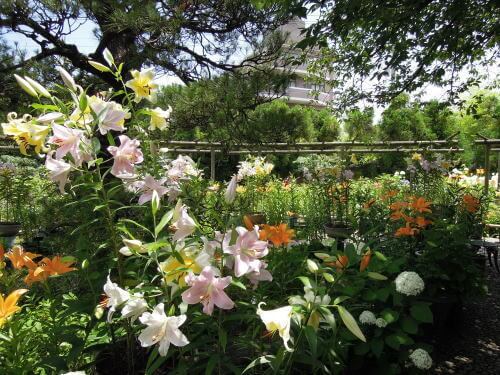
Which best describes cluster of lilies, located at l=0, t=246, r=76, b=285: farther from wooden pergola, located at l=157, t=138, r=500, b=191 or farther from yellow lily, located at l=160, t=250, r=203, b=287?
wooden pergola, located at l=157, t=138, r=500, b=191

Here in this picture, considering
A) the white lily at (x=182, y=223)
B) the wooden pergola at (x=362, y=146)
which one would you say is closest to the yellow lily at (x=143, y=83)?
the white lily at (x=182, y=223)

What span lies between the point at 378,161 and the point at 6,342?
1181 centimetres

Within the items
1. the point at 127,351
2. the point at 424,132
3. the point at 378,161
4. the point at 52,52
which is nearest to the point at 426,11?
the point at 52,52

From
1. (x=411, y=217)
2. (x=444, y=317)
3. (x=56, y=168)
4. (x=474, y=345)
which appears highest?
(x=56, y=168)

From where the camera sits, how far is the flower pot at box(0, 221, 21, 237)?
12.8 ft

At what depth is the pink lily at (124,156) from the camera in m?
1.09

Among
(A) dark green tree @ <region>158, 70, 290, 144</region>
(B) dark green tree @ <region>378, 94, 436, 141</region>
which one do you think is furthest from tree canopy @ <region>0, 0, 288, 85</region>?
(B) dark green tree @ <region>378, 94, 436, 141</region>

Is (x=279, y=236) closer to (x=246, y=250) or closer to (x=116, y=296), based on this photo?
(x=246, y=250)

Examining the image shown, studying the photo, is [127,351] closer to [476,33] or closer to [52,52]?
[52,52]

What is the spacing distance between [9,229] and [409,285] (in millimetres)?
3693

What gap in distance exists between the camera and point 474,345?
2350mm

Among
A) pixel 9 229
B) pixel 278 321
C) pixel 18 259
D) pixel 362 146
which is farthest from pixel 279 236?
pixel 362 146

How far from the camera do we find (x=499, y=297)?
125 inches

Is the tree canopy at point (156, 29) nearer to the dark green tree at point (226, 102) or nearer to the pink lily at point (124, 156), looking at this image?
the dark green tree at point (226, 102)
